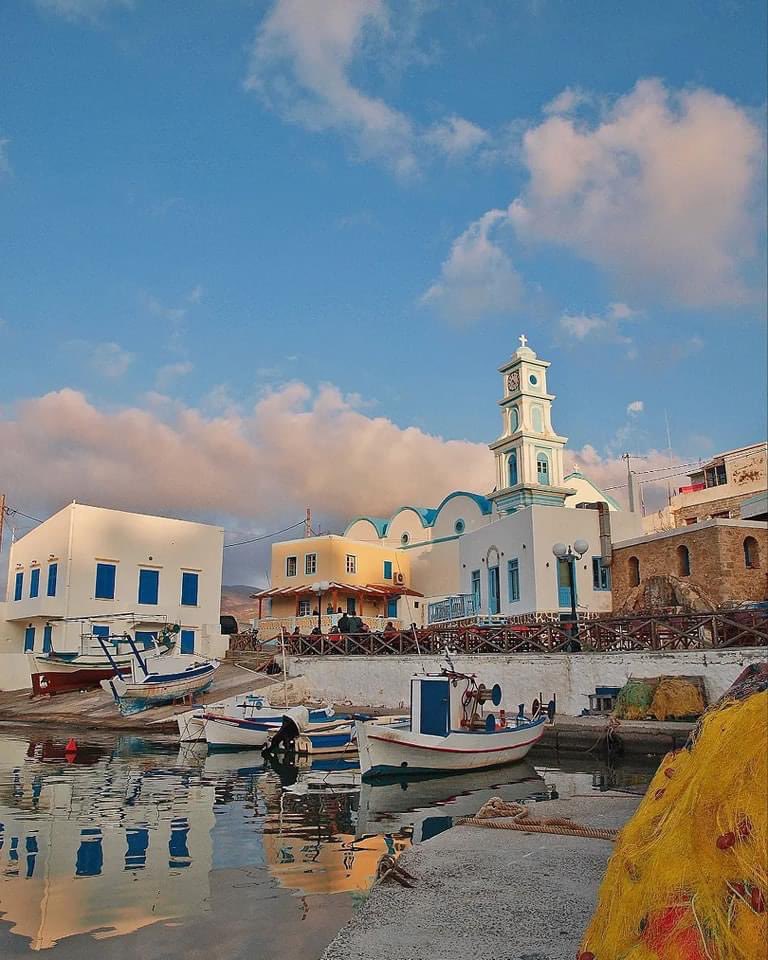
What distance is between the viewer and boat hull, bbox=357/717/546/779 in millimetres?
15867

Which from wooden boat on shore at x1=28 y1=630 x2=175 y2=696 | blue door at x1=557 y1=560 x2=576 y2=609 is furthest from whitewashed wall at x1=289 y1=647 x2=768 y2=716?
blue door at x1=557 y1=560 x2=576 y2=609

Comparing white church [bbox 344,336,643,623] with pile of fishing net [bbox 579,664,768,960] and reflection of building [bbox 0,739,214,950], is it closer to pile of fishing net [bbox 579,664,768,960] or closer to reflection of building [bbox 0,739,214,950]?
reflection of building [bbox 0,739,214,950]

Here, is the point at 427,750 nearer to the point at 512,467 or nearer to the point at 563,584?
the point at 563,584

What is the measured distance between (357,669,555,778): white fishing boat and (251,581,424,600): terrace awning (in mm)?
23572

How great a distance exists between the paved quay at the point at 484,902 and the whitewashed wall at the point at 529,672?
13.4 metres

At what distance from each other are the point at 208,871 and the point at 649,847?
628 cm

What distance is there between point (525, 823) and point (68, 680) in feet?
93.5

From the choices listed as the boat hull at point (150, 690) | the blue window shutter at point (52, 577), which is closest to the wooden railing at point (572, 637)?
the boat hull at point (150, 690)

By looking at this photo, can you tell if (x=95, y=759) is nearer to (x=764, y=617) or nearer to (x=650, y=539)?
(x=764, y=617)

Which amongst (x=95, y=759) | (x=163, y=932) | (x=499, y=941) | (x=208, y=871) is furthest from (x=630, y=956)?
(x=95, y=759)

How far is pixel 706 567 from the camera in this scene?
2831 centimetres

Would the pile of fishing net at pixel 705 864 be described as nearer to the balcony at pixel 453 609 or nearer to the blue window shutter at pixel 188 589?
the balcony at pixel 453 609

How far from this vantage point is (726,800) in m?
3.33

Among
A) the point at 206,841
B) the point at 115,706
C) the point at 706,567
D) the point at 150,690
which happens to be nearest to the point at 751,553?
the point at 706,567
